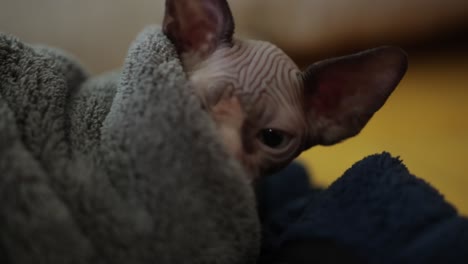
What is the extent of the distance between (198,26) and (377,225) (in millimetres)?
333

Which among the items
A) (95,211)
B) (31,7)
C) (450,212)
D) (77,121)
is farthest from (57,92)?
(31,7)

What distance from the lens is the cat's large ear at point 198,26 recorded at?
674 mm

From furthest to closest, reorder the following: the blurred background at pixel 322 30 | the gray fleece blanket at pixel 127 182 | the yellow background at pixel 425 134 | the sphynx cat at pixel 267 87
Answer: the blurred background at pixel 322 30
the yellow background at pixel 425 134
the sphynx cat at pixel 267 87
the gray fleece blanket at pixel 127 182

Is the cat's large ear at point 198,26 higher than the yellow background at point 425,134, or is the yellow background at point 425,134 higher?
the cat's large ear at point 198,26

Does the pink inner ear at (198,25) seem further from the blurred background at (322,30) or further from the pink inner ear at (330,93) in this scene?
the blurred background at (322,30)

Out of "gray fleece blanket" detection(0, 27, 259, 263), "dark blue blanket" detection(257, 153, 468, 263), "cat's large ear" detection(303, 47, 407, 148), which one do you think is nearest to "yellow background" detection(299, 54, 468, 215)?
"cat's large ear" detection(303, 47, 407, 148)

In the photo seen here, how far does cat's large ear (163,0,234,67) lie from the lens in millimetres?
674

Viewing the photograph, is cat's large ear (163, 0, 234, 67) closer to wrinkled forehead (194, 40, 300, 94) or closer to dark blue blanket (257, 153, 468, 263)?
wrinkled forehead (194, 40, 300, 94)

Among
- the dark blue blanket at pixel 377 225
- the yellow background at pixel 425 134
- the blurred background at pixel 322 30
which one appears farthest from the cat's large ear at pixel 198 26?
the blurred background at pixel 322 30

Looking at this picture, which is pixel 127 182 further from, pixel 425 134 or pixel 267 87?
pixel 425 134

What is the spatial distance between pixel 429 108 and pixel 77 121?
3.25ft

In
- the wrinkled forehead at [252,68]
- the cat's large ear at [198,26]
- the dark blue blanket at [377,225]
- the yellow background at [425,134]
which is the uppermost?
the cat's large ear at [198,26]

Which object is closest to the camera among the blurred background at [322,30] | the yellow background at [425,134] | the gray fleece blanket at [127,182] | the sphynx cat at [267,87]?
the gray fleece blanket at [127,182]

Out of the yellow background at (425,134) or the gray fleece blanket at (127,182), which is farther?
the yellow background at (425,134)
